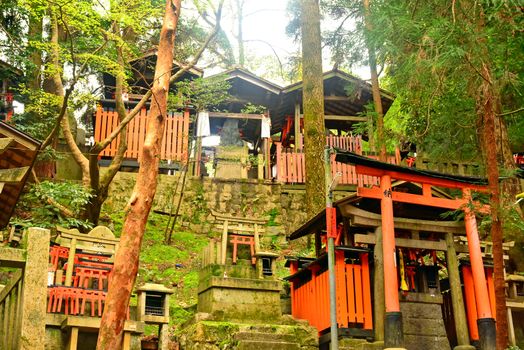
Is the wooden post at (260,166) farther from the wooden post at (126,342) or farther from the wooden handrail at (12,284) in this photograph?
the wooden handrail at (12,284)

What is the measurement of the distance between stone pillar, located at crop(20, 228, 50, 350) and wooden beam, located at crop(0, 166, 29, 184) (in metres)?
2.22

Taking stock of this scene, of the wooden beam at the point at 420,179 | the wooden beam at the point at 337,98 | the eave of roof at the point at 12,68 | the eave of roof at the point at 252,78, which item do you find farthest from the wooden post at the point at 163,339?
the eave of roof at the point at 12,68

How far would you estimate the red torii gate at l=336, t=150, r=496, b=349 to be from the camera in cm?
936

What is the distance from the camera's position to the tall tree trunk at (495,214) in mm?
7492

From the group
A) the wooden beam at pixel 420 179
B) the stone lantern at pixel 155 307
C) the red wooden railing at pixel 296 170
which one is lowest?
the stone lantern at pixel 155 307

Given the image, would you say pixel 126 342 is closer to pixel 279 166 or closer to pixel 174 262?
pixel 174 262

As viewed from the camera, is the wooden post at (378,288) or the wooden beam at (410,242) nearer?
the wooden post at (378,288)

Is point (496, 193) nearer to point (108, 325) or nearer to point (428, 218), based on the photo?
point (428, 218)

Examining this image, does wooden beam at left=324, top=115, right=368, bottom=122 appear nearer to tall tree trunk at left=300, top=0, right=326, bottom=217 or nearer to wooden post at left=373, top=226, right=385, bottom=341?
tall tree trunk at left=300, top=0, right=326, bottom=217

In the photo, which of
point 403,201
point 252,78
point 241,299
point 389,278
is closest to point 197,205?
point 252,78

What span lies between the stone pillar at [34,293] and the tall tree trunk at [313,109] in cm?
811

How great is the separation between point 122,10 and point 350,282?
312 inches

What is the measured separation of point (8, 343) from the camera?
19.5 feet

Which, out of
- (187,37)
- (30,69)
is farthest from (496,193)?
(187,37)
